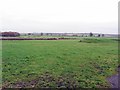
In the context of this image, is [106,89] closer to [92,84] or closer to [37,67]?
[92,84]

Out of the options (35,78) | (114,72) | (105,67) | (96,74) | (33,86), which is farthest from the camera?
(105,67)

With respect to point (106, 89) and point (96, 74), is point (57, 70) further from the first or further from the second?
point (106, 89)

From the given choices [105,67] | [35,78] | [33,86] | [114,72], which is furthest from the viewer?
[105,67]

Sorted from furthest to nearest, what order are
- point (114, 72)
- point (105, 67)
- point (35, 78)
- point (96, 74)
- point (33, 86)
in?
point (105, 67)
point (114, 72)
point (96, 74)
point (35, 78)
point (33, 86)

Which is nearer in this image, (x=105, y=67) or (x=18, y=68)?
(x=18, y=68)

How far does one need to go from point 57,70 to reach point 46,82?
9.10 ft

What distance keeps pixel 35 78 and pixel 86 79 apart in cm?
270

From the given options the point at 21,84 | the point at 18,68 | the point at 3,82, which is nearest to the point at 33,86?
the point at 21,84

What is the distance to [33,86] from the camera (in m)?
10.3

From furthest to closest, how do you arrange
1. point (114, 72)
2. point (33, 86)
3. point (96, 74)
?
point (114, 72) → point (96, 74) → point (33, 86)

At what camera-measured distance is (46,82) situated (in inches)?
430

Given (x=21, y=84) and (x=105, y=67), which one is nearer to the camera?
(x=21, y=84)

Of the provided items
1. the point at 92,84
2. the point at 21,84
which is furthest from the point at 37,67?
the point at 92,84

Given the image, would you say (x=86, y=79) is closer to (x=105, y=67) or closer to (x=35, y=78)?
(x=35, y=78)
